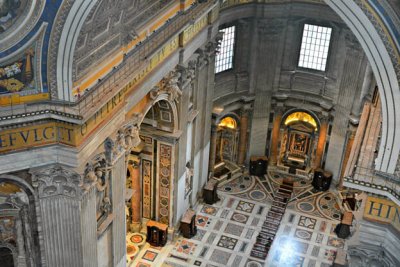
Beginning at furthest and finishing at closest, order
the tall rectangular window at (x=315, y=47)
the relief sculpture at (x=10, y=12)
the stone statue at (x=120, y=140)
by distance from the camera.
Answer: the tall rectangular window at (x=315, y=47), the stone statue at (x=120, y=140), the relief sculpture at (x=10, y=12)

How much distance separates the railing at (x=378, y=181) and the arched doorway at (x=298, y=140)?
1306 centimetres

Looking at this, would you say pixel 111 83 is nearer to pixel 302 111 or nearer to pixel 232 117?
pixel 232 117

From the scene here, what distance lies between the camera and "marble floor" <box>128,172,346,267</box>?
936 inches

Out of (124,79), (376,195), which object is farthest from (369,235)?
(124,79)

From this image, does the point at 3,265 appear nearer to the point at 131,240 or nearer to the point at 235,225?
the point at 131,240

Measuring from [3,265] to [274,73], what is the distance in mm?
16493

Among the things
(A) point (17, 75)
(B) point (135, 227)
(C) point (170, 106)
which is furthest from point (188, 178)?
(A) point (17, 75)

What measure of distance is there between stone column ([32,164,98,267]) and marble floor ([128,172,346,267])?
7.01 m

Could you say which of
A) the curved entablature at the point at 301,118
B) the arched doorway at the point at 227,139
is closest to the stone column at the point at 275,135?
the curved entablature at the point at 301,118

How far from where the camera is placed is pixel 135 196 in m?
24.0

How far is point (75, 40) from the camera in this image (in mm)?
13953

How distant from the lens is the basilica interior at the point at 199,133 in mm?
14344

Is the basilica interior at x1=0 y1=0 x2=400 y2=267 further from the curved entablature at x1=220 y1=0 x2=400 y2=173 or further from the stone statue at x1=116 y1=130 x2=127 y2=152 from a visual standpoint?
the stone statue at x1=116 y1=130 x2=127 y2=152

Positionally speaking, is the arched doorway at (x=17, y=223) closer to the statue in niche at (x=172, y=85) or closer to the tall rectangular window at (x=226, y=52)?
the statue in niche at (x=172, y=85)
